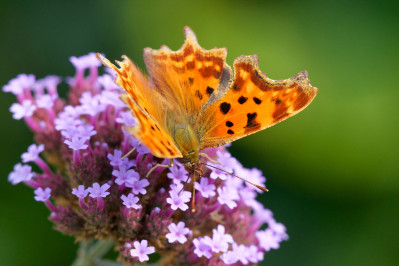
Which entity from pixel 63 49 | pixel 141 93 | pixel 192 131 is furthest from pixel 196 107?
pixel 63 49

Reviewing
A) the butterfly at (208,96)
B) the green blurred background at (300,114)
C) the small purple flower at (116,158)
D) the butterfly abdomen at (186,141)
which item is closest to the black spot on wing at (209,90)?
the butterfly at (208,96)

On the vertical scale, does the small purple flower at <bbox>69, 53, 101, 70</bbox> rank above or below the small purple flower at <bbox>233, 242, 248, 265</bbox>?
above

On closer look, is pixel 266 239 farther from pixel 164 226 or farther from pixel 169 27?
pixel 169 27

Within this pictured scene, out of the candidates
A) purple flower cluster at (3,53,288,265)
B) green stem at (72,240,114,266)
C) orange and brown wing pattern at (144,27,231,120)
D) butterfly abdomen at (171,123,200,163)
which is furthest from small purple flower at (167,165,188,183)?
green stem at (72,240,114,266)

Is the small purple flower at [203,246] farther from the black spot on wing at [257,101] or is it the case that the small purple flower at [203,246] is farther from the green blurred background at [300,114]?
the green blurred background at [300,114]

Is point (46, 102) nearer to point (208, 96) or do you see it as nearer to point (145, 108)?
point (145, 108)

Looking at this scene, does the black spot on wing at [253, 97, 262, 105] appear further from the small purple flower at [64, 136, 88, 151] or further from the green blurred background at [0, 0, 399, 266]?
the green blurred background at [0, 0, 399, 266]

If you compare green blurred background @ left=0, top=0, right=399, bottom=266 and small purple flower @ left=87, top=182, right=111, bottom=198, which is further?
green blurred background @ left=0, top=0, right=399, bottom=266
